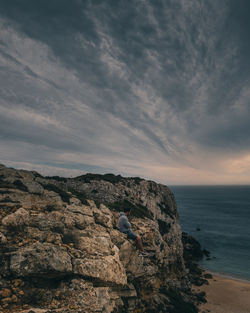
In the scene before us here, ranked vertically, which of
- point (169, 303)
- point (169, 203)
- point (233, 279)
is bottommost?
point (233, 279)

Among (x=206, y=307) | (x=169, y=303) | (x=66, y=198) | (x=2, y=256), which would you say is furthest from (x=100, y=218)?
(x=206, y=307)

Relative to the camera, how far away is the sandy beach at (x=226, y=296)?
32.1m

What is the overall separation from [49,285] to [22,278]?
146cm

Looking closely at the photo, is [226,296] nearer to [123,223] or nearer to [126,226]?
[126,226]

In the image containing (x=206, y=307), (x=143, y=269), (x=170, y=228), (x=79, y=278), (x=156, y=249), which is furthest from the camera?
(x=170, y=228)

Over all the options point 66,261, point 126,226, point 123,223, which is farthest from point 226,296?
point 66,261

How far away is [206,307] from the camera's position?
31.1 m

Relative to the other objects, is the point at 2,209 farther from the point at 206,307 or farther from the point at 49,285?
the point at 206,307

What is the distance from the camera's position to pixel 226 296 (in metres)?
36.1

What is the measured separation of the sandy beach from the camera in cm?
3212

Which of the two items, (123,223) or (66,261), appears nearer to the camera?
(66,261)

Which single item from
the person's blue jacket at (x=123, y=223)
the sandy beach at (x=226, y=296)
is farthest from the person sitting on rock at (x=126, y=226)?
the sandy beach at (x=226, y=296)

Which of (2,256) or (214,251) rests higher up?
(2,256)

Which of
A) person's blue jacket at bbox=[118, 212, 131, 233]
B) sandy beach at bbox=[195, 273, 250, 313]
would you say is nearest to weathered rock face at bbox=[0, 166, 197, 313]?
person's blue jacket at bbox=[118, 212, 131, 233]
